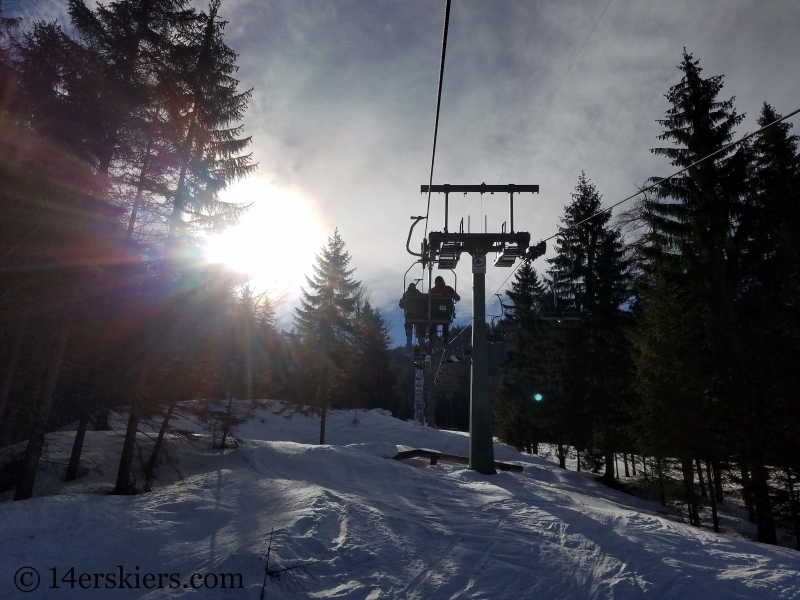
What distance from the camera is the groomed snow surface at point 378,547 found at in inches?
200

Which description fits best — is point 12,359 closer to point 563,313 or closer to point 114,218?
point 114,218

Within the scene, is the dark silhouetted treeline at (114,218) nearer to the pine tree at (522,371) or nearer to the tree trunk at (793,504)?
the tree trunk at (793,504)

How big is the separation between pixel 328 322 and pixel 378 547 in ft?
77.6

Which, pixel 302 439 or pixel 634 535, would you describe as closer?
pixel 634 535

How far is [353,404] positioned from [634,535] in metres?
44.5

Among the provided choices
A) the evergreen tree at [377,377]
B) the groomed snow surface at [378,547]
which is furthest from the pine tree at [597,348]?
the evergreen tree at [377,377]

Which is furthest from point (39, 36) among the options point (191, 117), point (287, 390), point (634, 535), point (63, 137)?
point (287, 390)

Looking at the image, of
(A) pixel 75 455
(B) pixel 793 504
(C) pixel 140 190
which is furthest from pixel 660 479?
(C) pixel 140 190

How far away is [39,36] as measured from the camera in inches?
497

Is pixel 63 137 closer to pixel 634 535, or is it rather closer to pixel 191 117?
pixel 191 117

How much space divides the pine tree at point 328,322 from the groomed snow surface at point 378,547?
17.4m

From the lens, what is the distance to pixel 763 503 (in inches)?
488

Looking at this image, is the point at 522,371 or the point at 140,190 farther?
the point at 522,371

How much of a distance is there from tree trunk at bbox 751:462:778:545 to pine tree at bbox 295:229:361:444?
20.9 m
